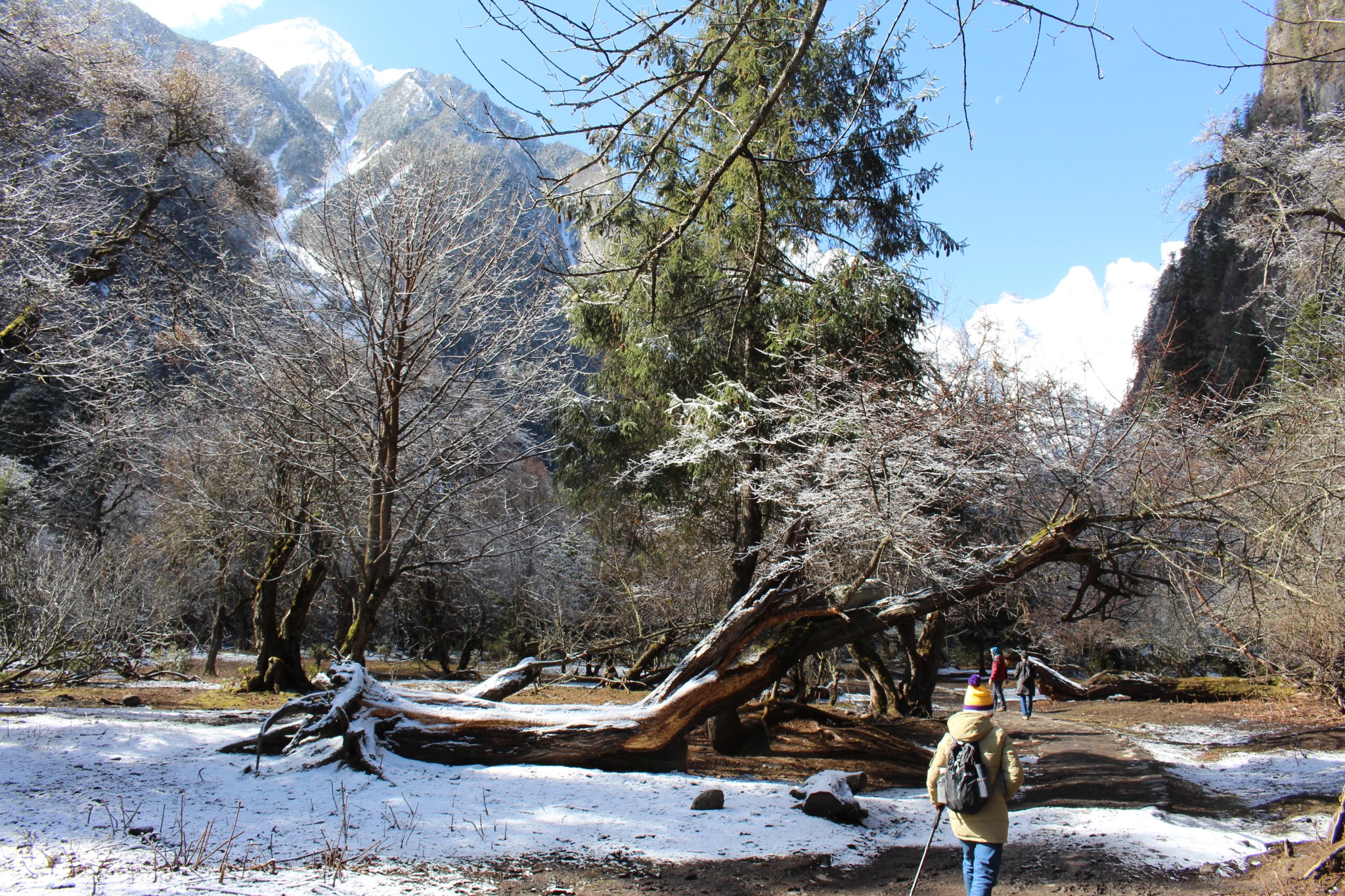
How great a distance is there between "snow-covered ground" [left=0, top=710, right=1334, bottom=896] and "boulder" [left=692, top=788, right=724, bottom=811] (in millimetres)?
86

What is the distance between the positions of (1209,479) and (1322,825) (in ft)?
10.5

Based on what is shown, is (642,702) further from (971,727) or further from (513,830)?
(971,727)

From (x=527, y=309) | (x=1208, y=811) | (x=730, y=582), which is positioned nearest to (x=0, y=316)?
(x=527, y=309)

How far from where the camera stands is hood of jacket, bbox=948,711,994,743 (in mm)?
3719

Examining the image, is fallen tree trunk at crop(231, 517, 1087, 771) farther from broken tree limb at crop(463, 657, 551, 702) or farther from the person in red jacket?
the person in red jacket

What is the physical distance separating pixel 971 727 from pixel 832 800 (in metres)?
2.39

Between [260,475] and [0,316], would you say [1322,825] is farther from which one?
[0,316]

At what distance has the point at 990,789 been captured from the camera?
3.62m

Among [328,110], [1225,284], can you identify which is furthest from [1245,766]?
[328,110]

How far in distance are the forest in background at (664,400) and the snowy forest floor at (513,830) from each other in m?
1.23

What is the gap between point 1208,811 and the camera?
7371 mm

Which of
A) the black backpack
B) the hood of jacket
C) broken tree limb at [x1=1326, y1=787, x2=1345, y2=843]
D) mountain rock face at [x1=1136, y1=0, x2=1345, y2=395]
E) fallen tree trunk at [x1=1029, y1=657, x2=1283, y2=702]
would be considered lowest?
fallen tree trunk at [x1=1029, y1=657, x2=1283, y2=702]

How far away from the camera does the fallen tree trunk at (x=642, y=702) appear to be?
6270 millimetres

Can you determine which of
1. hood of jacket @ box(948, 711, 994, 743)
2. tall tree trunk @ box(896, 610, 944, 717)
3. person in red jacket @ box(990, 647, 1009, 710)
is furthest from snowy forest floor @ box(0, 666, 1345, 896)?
person in red jacket @ box(990, 647, 1009, 710)
